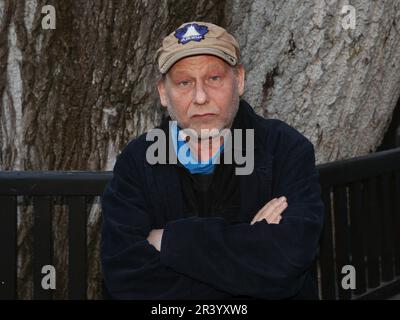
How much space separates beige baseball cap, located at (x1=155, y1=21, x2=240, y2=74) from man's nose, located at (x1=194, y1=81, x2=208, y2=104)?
12 centimetres

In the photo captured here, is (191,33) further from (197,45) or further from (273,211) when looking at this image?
(273,211)

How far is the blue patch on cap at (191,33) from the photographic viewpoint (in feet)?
9.16

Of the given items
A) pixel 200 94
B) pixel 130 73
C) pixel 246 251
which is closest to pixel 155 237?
pixel 246 251

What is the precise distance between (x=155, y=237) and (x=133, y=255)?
0.11m

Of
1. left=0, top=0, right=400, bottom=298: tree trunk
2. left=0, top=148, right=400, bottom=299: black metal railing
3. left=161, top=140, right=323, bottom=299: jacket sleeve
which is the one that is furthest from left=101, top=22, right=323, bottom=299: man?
left=0, top=0, right=400, bottom=298: tree trunk

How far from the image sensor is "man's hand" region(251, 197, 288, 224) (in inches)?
110

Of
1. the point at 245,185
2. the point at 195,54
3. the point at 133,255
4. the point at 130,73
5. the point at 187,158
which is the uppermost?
the point at 130,73

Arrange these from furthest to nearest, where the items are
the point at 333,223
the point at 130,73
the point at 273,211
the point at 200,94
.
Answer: the point at 333,223 < the point at 130,73 < the point at 273,211 < the point at 200,94

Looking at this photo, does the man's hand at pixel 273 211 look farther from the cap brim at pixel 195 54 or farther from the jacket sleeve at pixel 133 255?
the cap brim at pixel 195 54

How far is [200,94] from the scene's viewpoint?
2.71 meters
